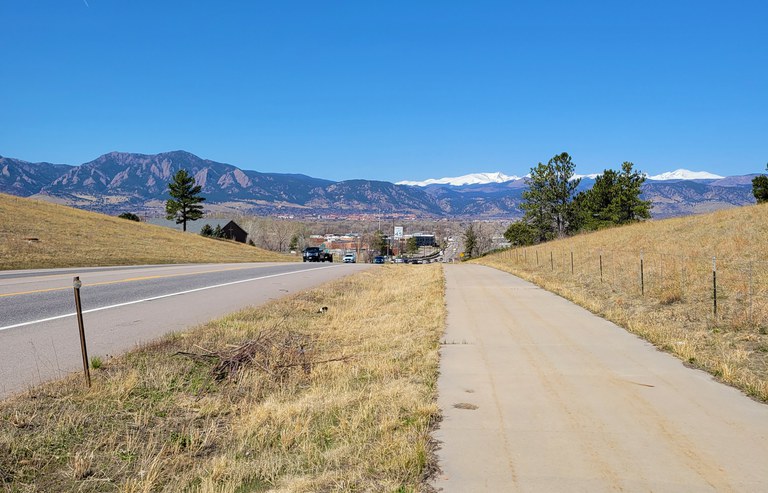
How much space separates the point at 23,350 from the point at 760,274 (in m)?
16.0

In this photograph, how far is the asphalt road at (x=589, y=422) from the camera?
3938mm

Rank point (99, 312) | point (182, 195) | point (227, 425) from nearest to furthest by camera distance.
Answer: point (227, 425)
point (99, 312)
point (182, 195)

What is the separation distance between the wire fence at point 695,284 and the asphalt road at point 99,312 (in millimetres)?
9964

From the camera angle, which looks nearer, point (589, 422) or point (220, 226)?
point (589, 422)

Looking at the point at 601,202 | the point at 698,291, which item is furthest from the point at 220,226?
the point at 698,291

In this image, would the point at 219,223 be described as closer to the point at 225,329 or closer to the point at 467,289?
the point at 467,289

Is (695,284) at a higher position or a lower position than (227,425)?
lower

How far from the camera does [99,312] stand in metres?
11.2

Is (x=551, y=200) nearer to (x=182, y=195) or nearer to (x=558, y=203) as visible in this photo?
(x=558, y=203)

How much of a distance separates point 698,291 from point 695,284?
37.1 inches

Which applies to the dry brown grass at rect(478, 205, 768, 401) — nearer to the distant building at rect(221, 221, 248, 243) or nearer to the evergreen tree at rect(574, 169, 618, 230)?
the evergreen tree at rect(574, 169, 618, 230)

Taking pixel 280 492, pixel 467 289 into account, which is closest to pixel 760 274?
pixel 467 289

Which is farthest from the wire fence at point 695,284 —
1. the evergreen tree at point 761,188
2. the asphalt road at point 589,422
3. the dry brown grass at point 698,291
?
the evergreen tree at point 761,188

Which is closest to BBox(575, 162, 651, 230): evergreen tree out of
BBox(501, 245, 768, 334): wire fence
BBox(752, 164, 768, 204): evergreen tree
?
BBox(752, 164, 768, 204): evergreen tree
